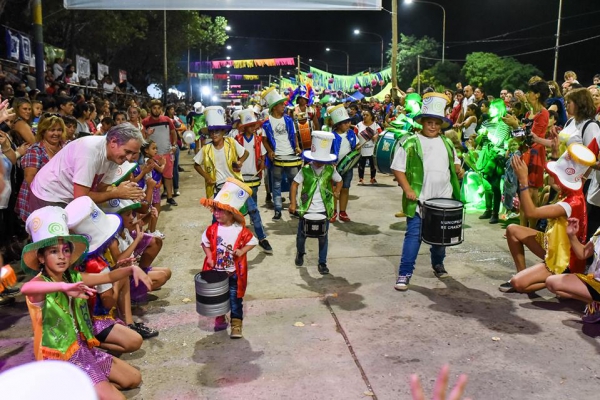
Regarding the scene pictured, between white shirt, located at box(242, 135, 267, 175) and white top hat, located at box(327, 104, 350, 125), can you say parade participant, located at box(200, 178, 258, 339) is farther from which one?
white top hat, located at box(327, 104, 350, 125)

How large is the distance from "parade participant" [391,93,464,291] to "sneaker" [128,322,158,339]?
254cm

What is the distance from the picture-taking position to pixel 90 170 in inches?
176

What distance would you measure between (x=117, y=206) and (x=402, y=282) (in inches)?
117

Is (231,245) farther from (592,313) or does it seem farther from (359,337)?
(592,313)

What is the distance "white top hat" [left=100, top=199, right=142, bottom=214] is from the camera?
15.8 ft

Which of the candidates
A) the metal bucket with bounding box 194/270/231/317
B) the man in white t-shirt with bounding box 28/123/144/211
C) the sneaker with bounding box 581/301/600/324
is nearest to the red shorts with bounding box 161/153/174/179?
the man in white t-shirt with bounding box 28/123/144/211

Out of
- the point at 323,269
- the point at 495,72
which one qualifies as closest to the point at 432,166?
the point at 323,269

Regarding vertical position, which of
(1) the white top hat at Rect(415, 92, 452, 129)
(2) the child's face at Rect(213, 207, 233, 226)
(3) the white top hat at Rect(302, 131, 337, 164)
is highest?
(1) the white top hat at Rect(415, 92, 452, 129)

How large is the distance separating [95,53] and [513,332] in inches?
1239

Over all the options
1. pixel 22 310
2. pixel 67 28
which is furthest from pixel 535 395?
pixel 67 28

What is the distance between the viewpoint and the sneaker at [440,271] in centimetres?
614

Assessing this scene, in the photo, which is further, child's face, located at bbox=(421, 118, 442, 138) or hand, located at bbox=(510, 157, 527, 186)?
child's face, located at bbox=(421, 118, 442, 138)

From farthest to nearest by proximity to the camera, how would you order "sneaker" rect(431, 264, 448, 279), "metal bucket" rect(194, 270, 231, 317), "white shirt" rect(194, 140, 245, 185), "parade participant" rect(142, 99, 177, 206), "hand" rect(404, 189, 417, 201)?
"parade participant" rect(142, 99, 177, 206) < "white shirt" rect(194, 140, 245, 185) < "sneaker" rect(431, 264, 448, 279) < "hand" rect(404, 189, 417, 201) < "metal bucket" rect(194, 270, 231, 317)

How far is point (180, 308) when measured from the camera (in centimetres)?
530
